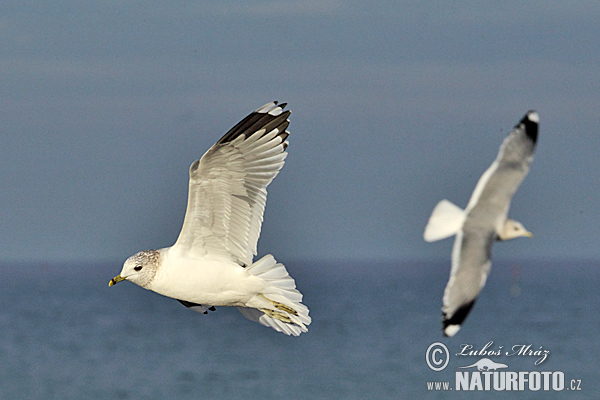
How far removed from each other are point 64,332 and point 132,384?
14577mm

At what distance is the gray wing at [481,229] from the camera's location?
5211 millimetres

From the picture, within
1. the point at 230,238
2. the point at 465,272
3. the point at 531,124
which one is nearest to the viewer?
the point at 465,272

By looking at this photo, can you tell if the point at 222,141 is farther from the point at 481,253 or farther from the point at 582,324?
the point at 582,324

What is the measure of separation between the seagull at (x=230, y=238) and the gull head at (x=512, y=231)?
3.27m

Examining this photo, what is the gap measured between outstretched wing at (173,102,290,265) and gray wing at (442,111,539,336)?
3.16 metres

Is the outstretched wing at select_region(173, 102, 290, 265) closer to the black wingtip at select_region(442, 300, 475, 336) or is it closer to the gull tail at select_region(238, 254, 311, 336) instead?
the gull tail at select_region(238, 254, 311, 336)

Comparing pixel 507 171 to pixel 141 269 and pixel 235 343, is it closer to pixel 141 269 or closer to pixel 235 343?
pixel 141 269

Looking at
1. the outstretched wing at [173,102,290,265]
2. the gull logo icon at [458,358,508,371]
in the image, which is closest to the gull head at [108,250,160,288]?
the outstretched wing at [173,102,290,265]

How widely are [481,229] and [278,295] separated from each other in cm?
368

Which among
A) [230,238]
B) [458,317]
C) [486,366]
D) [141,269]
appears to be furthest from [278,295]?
[486,366]

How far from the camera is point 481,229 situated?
17.2ft

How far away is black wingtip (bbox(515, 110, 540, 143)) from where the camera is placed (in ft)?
18.4

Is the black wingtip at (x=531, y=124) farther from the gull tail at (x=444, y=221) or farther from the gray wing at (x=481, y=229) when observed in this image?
the gull tail at (x=444, y=221)

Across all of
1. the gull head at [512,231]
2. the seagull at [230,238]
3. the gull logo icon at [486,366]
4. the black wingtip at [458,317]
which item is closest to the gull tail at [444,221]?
the gull head at [512,231]
